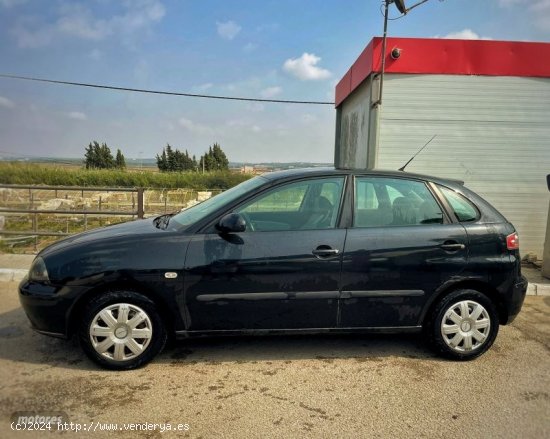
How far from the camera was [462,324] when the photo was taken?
3.53m

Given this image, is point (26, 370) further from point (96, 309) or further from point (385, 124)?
point (385, 124)

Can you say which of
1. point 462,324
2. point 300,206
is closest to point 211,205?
point 300,206

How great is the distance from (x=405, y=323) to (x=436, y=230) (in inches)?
31.7

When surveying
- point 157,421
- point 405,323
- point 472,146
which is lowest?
point 157,421

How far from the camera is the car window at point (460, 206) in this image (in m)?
3.64

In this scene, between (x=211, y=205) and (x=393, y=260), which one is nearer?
(x=393, y=260)

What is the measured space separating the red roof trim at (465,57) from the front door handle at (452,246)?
183 inches

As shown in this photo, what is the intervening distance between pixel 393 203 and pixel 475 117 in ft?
15.4

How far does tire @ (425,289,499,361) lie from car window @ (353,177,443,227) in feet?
2.24

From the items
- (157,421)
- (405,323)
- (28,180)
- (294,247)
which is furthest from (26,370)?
(28,180)

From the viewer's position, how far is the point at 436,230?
352 centimetres

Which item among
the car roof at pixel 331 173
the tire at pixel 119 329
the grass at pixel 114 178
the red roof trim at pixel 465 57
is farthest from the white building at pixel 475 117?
→ the grass at pixel 114 178

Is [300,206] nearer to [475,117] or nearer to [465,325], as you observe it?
[465,325]

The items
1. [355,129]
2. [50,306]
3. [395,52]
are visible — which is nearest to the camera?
[50,306]
